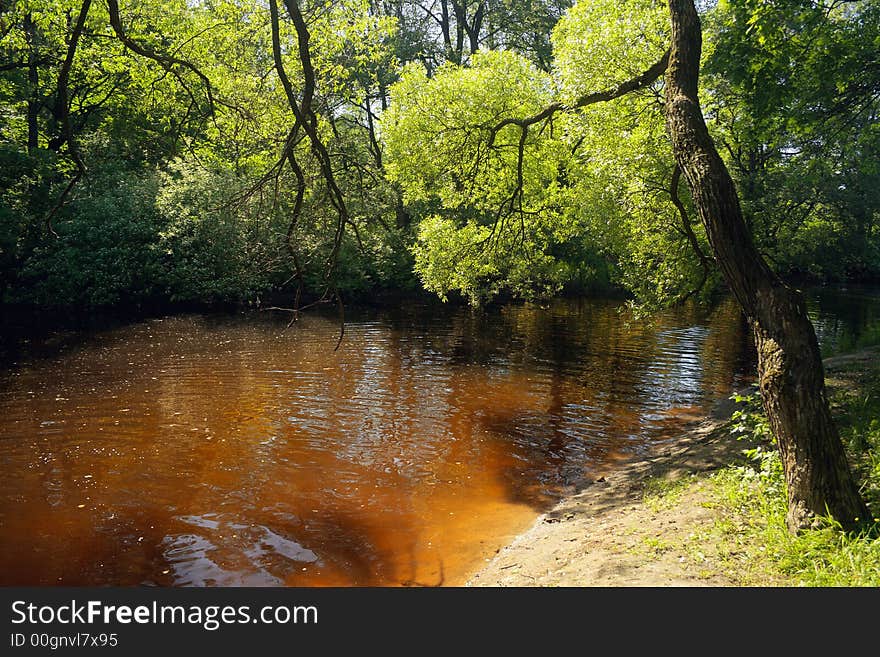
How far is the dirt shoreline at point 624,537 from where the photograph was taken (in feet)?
16.0

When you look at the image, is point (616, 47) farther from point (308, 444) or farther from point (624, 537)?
point (624, 537)

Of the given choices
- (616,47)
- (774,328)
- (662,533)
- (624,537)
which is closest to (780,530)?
(662,533)

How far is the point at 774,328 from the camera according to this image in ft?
16.2

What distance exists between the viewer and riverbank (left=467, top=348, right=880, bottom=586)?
471 cm

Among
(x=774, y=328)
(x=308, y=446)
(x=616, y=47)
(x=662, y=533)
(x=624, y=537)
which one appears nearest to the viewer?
(x=774, y=328)

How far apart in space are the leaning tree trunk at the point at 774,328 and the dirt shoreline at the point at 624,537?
3.21 ft

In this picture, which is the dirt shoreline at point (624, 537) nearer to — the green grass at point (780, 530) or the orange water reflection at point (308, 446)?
the green grass at point (780, 530)

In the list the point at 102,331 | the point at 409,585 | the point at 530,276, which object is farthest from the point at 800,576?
the point at 102,331

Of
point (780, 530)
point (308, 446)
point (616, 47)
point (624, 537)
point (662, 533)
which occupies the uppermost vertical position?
point (616, 47)

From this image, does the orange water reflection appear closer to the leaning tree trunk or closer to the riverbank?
the riverbank

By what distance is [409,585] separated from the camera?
5996 mm

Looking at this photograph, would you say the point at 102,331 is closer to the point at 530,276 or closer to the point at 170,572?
the point at 530,276

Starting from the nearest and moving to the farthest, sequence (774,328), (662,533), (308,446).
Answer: (774,328), (662,533), (308,446)

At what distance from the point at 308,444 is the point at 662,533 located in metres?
6.32
